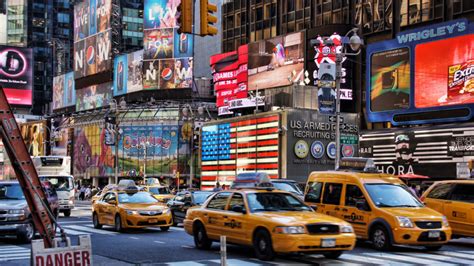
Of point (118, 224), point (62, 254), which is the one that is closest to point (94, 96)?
point (118, 224)

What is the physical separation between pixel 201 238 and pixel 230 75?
61071 millimetres

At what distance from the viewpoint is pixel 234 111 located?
76.8 metres

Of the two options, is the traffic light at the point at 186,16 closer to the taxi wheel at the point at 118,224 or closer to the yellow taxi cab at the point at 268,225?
the yellow taxi cab at the point at 268,225

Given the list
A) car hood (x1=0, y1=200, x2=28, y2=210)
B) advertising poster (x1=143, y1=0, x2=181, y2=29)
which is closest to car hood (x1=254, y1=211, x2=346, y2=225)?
car hood (x1=0, y1=200, x2=28, y2=210)

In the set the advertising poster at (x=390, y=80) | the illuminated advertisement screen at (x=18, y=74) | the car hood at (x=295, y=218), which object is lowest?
the car hood at (x=295, y=218)

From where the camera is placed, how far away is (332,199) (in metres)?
18.2

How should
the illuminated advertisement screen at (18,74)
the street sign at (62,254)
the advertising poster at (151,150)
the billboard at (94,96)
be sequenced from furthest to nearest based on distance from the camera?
the billboard at (94,96), the advertising poster at (151,150), the illuminated advertisement screen at (18,74), the street sign at (62,254)

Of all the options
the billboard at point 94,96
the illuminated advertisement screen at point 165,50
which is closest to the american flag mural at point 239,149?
the illuminated advertisement screen at point 165,50

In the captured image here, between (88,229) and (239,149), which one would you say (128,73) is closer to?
(239,149)

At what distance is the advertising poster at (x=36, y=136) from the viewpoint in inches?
4050

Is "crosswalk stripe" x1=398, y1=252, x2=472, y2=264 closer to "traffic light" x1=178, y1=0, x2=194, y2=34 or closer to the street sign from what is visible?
"traffic light" x1=178, y1=0, x2=194, y2=34

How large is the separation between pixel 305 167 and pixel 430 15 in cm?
1766

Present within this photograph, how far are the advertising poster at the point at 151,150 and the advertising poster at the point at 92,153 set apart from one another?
3.67 metres

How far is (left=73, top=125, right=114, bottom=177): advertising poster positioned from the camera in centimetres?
9700
